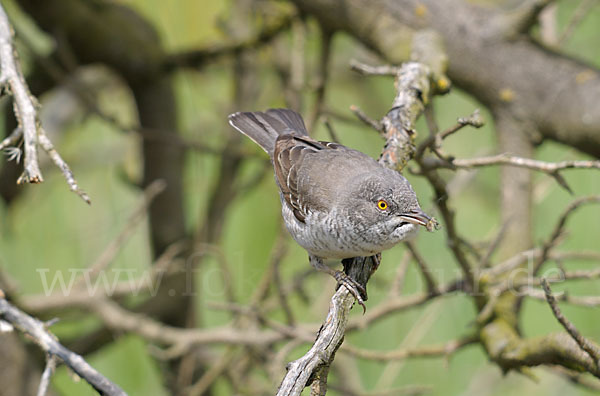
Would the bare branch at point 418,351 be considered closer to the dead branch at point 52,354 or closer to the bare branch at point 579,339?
the bare branch at point 579,339

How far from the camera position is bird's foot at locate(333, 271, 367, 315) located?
1775mm

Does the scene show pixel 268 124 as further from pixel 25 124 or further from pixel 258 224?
pixel 258 224

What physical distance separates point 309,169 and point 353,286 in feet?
2.19

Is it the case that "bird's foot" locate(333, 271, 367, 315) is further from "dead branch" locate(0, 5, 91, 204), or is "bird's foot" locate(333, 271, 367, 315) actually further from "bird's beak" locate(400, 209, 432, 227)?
"dead branch" locate(0, 5, 91, 204)

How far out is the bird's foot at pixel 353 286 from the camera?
1.78 m

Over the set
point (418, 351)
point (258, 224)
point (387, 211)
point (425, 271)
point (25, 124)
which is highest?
point (25, 124)

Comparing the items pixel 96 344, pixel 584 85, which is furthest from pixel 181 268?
pixel 584 85

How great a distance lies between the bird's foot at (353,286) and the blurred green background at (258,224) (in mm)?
1834

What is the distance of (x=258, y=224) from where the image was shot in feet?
16.0

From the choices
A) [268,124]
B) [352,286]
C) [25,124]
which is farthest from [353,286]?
[268,124]

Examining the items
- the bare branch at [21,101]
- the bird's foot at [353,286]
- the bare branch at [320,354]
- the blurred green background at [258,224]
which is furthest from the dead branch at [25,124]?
the blurred green background at [258,224]

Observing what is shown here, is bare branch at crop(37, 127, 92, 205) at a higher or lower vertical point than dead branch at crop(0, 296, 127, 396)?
higher

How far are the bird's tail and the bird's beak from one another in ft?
3.16

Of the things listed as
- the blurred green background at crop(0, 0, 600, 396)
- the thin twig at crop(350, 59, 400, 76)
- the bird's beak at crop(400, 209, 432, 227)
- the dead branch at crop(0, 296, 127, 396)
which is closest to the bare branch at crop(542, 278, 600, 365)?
the bird's beak at crop(400, 209, 432, 227)
